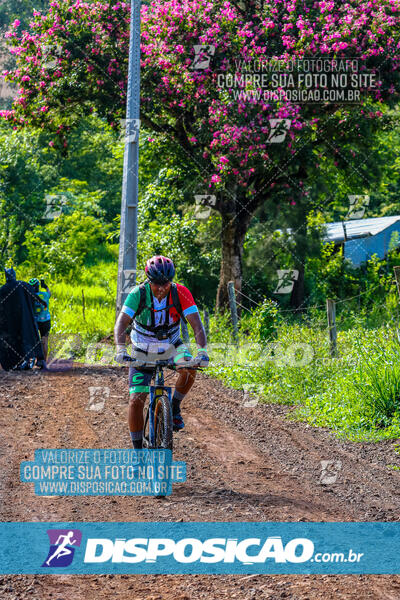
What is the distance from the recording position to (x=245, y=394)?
38.4 ft

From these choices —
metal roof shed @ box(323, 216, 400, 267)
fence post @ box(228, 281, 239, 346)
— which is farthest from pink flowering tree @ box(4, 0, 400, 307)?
metal roof shed @ box(323, 216, 400, 267)

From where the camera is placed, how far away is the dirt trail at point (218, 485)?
4578mm

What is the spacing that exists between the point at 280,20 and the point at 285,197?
162 inches

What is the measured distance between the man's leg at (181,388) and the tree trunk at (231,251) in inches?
444

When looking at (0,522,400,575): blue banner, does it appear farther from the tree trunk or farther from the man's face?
the tree trunk

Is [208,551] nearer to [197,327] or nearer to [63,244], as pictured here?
[197,327]

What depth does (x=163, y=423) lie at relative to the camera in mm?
6473

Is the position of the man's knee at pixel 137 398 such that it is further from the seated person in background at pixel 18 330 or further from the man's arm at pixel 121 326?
the seated person in background at pixel 18 330

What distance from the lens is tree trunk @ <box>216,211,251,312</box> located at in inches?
723

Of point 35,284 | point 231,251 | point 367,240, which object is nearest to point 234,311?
point 231,251

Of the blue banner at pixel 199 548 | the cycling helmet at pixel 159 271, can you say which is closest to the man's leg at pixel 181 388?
the cycling helmet at pixel 159 271

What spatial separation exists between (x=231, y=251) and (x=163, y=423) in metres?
12.3

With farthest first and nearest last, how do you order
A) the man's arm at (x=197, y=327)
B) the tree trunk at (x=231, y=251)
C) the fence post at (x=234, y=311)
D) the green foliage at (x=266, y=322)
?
the tree trunk at (x=231, y=251) → the fence post at (x=234, y=311) → the green foliage at (x=266, y=322) → the man's arm at (x=197, y=327)

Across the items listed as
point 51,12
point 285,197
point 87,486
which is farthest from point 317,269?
point 87,486
